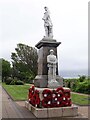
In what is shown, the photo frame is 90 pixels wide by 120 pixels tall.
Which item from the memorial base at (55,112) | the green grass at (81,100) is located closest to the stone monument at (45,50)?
the memorial base at (55,112)

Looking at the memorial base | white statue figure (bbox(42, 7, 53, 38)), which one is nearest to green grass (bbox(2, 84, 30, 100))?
white statue figure (bbox(42, 7, 53, 38))

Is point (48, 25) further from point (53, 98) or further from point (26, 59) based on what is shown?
point (26, 59)

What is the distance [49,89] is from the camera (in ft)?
37.1

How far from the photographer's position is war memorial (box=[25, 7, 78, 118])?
10.8 metres

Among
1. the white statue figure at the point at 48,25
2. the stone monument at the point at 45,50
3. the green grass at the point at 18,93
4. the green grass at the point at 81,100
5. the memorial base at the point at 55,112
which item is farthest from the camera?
the green grass at the point at 18,93

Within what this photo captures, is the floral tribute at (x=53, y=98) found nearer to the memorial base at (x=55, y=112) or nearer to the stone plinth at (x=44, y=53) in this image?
the memorial base at (x=55, y=112)

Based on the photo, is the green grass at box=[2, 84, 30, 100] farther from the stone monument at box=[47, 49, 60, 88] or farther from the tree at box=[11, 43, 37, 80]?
the tree at box=[11, 43, 37, 80]

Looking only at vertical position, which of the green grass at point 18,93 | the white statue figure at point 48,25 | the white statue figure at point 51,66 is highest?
the white statue figure at point 48,25

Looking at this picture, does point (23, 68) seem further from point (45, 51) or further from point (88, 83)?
point (45, 51)

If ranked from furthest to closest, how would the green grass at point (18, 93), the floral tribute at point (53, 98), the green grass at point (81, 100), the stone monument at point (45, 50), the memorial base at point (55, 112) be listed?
1. the green grass at point (18, 93)
2. the green grass at point (81, 100)
3. the stone monument at point (45, 50)
4. the floral tribute at point (53, 98)
5. the memorial base at point (55, 112)

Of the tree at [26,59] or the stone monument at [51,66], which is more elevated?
the tree at [26,59]

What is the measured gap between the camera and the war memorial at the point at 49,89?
10.8 metres

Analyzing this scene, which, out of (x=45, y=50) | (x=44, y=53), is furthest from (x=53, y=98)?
(x=45, y=50)

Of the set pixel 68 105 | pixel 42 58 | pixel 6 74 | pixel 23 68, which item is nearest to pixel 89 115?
pixel 68 105
